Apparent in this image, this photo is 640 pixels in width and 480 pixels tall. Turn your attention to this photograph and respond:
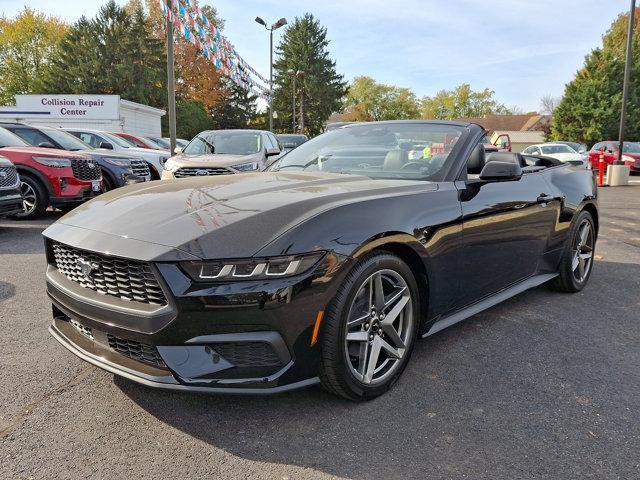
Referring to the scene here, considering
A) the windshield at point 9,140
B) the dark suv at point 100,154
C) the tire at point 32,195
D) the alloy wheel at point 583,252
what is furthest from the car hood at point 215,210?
the dark suv at point 100,154

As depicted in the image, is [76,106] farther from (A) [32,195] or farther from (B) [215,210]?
(B) [215,210]

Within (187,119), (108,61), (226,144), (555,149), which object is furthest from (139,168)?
(108,61)

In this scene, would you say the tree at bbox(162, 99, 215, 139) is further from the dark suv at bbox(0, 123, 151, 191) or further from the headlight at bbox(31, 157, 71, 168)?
the headlight at bbox(31, 157, 71, 168)

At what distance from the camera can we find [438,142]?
3357 millimetres

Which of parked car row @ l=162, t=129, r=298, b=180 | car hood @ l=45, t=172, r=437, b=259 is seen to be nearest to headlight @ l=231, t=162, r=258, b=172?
parked car row @ l=162, t=129, r=298, b=180

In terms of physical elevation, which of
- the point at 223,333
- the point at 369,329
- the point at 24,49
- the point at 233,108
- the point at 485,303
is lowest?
the point at 485,303

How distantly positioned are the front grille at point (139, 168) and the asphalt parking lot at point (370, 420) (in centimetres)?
700

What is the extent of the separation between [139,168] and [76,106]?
1871cm

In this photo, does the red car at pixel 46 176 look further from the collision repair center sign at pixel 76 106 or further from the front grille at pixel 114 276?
the collision repair center sign at pixel 76 106

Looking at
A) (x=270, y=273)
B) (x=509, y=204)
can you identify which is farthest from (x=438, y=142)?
(x=270, y=273)

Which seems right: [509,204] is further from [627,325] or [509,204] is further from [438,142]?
[627,325]

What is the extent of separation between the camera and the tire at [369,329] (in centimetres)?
224

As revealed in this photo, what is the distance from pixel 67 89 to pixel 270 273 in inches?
1835

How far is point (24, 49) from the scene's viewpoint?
48.9m
